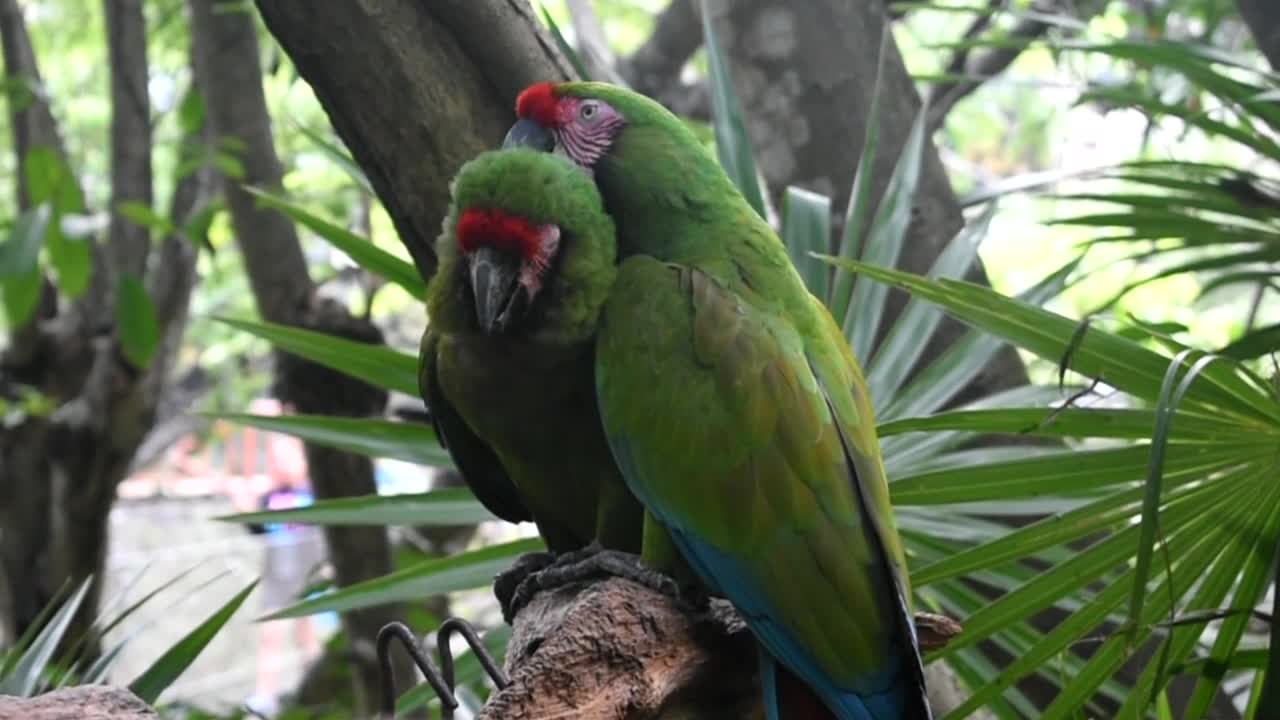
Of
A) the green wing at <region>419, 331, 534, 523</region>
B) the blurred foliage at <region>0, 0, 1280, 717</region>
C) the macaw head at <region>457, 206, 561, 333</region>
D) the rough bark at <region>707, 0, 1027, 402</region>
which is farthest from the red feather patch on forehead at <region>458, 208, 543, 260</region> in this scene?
the rough bark at <region>707, 0, 1027, 402</region>

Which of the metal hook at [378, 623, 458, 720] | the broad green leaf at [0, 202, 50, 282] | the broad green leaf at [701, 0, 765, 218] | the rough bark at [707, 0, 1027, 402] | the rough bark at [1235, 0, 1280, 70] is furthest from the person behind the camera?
the rough bark at [707, 0, 1027, 402]

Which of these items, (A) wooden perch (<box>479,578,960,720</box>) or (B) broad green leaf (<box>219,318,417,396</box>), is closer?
(A) wooden perch (<box>479,578,960,720</box>)

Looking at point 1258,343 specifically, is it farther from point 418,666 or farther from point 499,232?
point 418,666

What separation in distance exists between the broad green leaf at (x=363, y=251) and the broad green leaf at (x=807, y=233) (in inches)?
17.9

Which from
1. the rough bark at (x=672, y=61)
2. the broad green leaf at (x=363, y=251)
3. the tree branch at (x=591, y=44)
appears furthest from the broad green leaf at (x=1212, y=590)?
the rough bark at (x=672, y=61)

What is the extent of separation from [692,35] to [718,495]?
2.24 m

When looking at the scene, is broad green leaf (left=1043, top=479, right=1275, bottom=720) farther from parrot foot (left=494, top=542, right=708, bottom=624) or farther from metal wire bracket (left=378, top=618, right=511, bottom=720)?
metal wire bracket (left=378, top=618, right=511, bottom=720)

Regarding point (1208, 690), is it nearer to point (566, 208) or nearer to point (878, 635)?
point (878, 635)

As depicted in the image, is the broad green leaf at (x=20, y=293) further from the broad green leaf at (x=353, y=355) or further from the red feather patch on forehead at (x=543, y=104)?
the red feather patch on forehead at (x=543, y=104)

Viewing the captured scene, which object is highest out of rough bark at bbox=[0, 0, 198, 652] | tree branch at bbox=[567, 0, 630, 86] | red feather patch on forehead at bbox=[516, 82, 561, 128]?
tree branch at bbox=[567, 0, 630, 86]

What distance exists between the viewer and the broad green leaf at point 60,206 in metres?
2.26

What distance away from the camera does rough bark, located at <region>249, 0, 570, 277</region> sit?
5.07 ft

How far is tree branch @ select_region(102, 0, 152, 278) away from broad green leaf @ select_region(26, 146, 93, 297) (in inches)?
7.5

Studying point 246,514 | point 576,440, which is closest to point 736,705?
point 576,440
